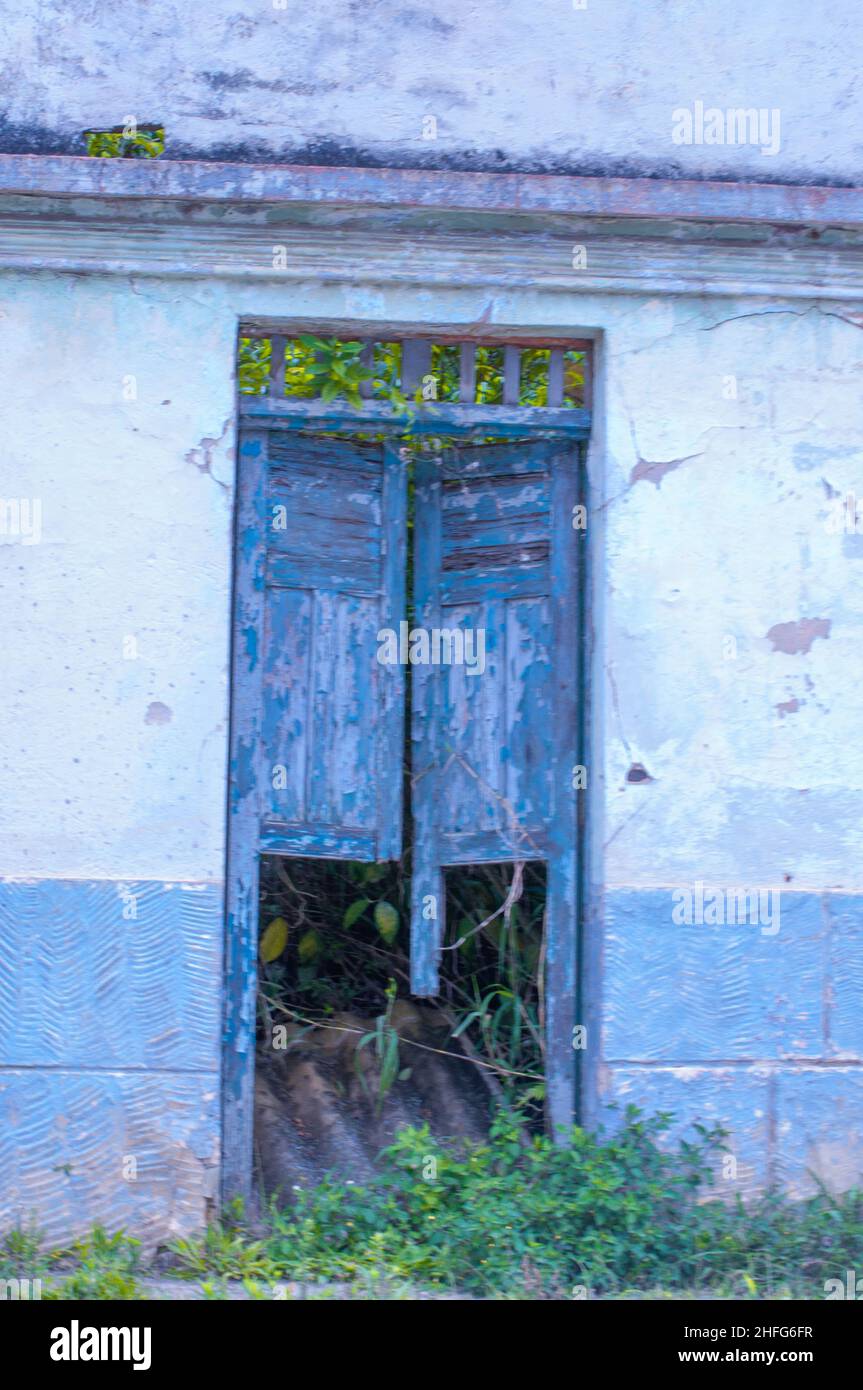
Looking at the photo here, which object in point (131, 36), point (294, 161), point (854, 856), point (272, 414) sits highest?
point (131, 36)

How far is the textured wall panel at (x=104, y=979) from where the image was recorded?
358 centimetres

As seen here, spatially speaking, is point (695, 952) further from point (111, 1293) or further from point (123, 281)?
point (123, 281)

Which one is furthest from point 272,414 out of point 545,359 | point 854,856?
point 854,856

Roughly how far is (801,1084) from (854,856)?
705 millimetres

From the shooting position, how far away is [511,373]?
396cm

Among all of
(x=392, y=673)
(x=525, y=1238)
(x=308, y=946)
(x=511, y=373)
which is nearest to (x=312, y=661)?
(x=392, y=673)

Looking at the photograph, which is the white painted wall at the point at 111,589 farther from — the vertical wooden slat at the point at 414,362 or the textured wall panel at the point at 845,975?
the textured wall panel at the point at 845,975

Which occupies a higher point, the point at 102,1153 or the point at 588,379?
the point at 588,379

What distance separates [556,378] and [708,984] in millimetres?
1950

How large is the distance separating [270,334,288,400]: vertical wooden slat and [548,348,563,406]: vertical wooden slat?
0.85 m

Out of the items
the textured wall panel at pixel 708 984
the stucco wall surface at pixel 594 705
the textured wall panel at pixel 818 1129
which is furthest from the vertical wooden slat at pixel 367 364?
the textured wall panel at pixel 818 1129

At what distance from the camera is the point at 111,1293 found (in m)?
3.25

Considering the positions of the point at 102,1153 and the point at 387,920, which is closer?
the point at 102,1153

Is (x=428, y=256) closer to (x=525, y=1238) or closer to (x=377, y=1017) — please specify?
(x=377, y=1017)
